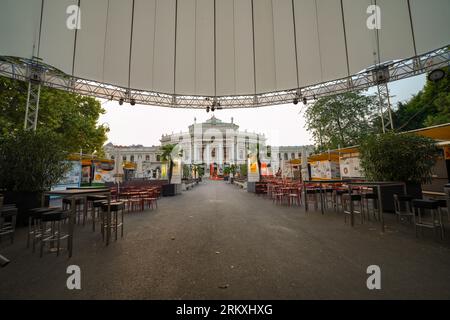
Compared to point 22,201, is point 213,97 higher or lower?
higher

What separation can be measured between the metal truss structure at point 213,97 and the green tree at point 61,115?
77cm

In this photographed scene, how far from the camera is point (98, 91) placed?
→ 9.41 metres

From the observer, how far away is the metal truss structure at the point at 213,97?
7352mm

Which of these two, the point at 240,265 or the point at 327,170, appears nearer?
the point at 240,265

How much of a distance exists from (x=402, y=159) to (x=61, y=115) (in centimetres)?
1855

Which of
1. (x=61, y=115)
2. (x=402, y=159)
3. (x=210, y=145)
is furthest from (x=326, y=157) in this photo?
(x=210, y=145)

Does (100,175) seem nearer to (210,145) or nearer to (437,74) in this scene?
(437,74)

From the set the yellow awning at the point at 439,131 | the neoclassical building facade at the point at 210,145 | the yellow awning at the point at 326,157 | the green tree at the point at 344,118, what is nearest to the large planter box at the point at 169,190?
the yellow awning at the point at 326,157

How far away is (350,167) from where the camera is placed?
1297 centimetres

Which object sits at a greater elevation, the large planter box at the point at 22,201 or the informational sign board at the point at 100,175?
the informational sign board at the point at 100,175

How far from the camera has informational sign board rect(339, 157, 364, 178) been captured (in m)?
12.3

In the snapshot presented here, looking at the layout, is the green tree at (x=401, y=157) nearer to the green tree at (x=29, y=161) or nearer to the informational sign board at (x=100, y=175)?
the green tree at (x=29, y=161)

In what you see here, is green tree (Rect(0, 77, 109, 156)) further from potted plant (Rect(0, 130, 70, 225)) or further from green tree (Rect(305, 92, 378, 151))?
green tree (Rect(305, 92, 378, 151))
